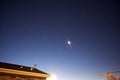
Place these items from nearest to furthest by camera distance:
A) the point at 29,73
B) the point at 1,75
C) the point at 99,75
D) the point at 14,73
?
the point at 1,75 < the point at 14,73 < the point at 29,73 < the point at 99,75

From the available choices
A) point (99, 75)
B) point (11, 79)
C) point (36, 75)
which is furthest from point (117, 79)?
point (11, 79)

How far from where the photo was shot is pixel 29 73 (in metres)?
15.0

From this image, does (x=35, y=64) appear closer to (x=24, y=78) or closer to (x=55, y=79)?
(x=55, y=79)

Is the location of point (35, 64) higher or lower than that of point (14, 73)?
higher

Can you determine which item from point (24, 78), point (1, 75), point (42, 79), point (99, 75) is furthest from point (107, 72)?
point (1, 75)

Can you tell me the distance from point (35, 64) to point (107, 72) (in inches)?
994

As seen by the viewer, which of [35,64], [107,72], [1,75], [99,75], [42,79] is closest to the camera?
[1,75]

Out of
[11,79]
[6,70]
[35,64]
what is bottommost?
[11,79]

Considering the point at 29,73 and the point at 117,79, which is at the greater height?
the point at 117,79

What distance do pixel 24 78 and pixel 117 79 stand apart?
1746 inches

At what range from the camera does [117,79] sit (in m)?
48.8

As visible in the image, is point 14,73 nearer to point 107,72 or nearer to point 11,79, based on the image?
point 11,79

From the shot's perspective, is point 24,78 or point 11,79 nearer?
point 11,79

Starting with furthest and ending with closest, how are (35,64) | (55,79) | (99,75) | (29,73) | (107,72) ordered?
1. (99,75)
2. (107,72)
3. (35,64)
4. (55,79)
5. (29,73)
